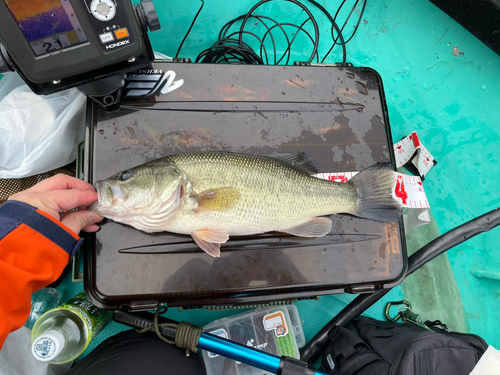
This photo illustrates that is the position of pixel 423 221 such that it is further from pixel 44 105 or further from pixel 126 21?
pixel 44 105

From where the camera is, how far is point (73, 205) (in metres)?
1.40

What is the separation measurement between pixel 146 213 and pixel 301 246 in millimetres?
880

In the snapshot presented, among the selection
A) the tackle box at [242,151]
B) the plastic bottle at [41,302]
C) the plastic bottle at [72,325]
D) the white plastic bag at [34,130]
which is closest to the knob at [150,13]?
the tackle box at [242,151]

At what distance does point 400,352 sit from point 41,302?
2176mm

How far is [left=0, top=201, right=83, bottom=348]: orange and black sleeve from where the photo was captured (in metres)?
1.18

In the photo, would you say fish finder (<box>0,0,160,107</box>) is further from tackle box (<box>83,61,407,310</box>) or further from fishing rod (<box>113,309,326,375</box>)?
fishing rod (<box>113,309,326,375</box>)

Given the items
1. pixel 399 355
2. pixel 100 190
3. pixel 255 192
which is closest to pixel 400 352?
pixel 399 355

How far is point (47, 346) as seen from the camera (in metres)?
1.37

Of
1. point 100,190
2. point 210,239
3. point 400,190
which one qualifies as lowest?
point 400,190

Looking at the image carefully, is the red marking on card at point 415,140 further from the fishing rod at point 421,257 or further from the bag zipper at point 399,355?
the bag zipper at point 399,355

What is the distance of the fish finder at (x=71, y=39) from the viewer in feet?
3.84

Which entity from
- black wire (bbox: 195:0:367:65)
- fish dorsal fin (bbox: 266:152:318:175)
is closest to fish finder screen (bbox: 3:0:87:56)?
black wire (bbox: 195:0:367:65)

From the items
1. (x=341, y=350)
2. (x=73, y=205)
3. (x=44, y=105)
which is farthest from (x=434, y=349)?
(x=44, y=105)

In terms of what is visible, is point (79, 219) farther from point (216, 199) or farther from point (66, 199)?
point (216, 199)
